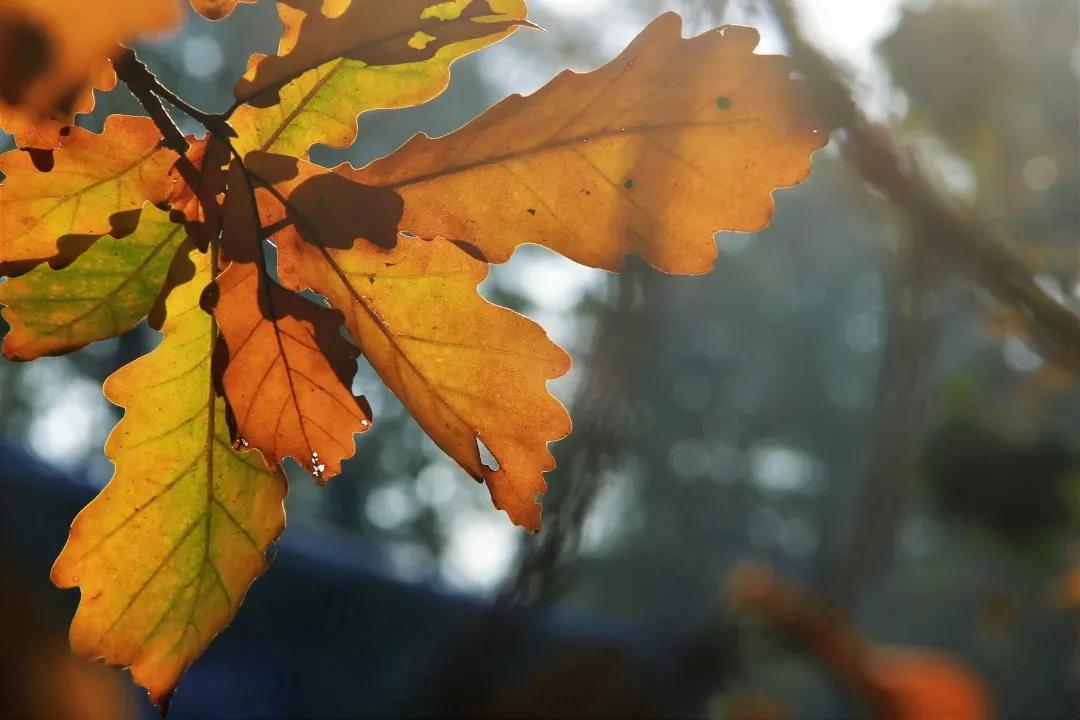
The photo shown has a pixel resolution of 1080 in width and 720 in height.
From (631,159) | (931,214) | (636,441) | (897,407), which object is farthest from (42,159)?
(636,441)

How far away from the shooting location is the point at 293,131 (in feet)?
1.22

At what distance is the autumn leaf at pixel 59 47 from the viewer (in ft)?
0.94

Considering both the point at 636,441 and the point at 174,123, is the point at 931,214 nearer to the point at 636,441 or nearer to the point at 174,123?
the point at 174,123

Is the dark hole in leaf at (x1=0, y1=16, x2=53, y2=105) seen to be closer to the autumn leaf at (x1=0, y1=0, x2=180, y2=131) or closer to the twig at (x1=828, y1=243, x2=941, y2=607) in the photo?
the autumn leaf at (x1=0, y1=0, x2=180, y2=131)

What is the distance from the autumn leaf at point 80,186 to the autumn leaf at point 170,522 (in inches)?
1.4

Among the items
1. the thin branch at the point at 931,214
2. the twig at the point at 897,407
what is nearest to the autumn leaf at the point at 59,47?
the thin branch at the point at 931,214

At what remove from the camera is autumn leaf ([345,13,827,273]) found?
13.4 inches

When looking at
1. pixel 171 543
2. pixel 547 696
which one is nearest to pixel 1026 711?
pixel 547 696

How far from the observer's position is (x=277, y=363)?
1.24 feet

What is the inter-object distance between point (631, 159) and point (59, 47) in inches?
8.3

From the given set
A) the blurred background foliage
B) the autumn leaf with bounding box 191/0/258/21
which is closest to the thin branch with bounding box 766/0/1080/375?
the blurred background foliage

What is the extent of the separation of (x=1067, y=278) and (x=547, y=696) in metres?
1.03

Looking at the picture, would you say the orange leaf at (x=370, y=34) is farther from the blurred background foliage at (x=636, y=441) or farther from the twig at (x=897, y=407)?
the twig at (x=897, y=407)

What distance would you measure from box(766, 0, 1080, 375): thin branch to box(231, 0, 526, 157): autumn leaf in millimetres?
171
